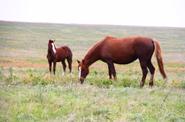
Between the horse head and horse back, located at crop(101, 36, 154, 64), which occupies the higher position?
horse back, located at crop(101, 36, 154, 64)

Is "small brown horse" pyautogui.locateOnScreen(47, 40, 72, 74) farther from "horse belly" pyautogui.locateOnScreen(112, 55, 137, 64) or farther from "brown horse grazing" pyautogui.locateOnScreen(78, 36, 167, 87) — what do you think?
"horse belly" pyautogui.locateOnScreen(112, 55, 137, 64)

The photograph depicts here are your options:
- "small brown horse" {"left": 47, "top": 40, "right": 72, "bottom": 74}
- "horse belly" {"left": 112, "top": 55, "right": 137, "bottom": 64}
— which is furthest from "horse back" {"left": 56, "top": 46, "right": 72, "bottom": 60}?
"horse belly" {"left": 112, "top": 55, "right": 137, "bottom": 64}

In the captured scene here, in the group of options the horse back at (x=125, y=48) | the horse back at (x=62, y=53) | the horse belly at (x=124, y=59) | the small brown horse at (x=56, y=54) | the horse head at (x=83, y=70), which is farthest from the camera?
the horse back at (x=62, y=53)

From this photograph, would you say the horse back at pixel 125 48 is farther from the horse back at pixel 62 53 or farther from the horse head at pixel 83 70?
the horse back at pixel 62 53

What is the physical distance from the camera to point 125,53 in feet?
53.0

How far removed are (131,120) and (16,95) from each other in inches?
155

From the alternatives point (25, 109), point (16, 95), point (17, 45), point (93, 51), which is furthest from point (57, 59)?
point (17, 45)

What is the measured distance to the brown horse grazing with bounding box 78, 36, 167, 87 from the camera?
607 inches

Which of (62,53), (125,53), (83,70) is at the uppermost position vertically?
(125,53)

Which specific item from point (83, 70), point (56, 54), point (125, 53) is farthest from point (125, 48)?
point (56, 54)

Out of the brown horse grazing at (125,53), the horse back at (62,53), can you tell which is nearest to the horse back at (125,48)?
the brown horse grazing at (125,53)

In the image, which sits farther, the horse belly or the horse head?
the horse head

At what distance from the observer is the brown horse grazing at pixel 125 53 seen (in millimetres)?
15422

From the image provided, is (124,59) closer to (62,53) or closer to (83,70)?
(83,70)
